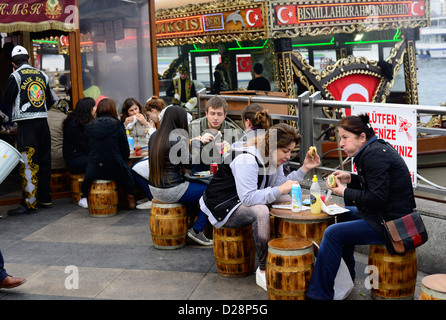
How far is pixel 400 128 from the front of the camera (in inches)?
235

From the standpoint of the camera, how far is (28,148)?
332 inches

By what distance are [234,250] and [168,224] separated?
1.15 m

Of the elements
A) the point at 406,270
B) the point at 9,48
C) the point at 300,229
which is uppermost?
the point at 9,48

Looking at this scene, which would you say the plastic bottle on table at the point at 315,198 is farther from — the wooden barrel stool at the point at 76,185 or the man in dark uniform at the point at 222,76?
the man in dark uniform at the point at 222,76

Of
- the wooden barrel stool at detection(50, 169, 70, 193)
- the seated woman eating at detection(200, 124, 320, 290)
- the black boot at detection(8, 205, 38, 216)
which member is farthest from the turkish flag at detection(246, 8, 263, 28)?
the seated woman eating at detection(200, 124, 320, 290)

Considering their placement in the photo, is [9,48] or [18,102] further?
[9,48]

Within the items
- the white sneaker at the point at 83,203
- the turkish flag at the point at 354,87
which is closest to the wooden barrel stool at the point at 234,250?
the white sneaker at the point at 83,203

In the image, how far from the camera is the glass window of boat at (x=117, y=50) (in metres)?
10.0

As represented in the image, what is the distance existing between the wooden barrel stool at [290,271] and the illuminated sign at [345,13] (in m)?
7.84
